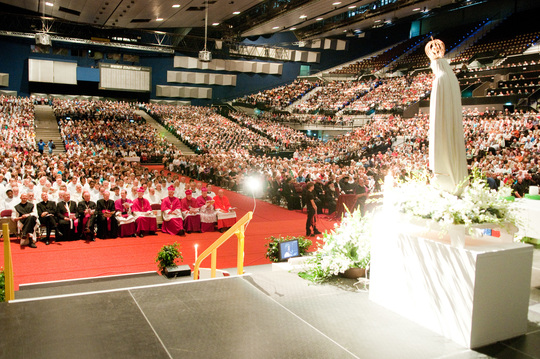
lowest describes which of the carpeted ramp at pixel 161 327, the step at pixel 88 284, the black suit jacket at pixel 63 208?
the step at pixel 88 284

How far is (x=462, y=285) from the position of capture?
3463 millimetres

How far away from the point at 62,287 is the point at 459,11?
4727 cm

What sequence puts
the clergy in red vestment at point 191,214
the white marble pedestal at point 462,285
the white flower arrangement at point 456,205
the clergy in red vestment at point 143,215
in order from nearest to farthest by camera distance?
1. the white marble pedestal at point 462,285
2. the white flower arrangement at point 456,205
3. the clergy in red vestment at point 143,215
4. the clergy in red vestment at point 191,214

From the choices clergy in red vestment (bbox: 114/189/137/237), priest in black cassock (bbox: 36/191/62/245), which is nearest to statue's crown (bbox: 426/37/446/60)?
clergy in red vestment (bbox: 114/189/137/237)

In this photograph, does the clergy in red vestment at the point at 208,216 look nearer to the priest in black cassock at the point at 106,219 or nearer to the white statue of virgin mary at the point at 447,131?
the priest in black cassock at the point at 106,219

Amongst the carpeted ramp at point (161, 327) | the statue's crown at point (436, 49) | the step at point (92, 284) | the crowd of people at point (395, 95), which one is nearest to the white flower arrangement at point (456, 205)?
the statue's crown at point (436, 49)

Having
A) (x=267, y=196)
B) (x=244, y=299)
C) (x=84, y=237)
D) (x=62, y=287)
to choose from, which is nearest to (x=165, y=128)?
(x=267, y=196)

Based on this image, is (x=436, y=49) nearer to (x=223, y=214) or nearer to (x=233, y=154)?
(x=223, y=214)

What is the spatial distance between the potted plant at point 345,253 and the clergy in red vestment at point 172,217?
19.4 ft

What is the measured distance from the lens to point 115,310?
4.09 metres

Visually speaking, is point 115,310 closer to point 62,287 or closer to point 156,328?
point 156,328

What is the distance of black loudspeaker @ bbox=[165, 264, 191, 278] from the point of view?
6.80 metres

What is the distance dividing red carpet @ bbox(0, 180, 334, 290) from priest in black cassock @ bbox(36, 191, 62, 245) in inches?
11.6

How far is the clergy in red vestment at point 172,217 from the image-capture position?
34.5 ft
